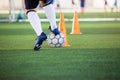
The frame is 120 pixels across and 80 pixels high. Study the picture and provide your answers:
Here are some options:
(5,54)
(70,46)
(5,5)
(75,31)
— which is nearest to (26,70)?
(5,54)

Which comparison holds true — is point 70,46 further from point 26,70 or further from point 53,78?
point 53,78

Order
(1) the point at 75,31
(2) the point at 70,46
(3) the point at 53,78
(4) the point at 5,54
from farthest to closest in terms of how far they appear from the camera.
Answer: (1) the point at 75,31 < (2) the point at 70,46 < (4) the point at 5,54 < (3) the point at 53,78

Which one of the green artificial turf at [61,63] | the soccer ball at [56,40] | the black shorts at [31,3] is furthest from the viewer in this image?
the soccer ball at [56,40]

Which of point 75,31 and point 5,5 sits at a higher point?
point 75,31

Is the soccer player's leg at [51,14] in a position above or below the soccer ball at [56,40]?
above

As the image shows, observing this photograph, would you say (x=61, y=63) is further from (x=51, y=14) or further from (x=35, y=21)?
(x=51, y=14)

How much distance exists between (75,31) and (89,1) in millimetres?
34026

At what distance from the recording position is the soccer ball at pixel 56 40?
10.1m

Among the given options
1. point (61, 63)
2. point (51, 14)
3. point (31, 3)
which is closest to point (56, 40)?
point (51, 14)

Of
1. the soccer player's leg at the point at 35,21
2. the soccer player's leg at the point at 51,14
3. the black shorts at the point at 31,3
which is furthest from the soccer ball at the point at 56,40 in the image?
the black shorts at the point at 31,3

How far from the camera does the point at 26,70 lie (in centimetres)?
702

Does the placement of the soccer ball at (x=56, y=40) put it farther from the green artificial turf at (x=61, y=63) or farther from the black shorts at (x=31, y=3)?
the black shorts at (x=31, y=3)

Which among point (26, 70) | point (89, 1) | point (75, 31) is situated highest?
point (26, 70)

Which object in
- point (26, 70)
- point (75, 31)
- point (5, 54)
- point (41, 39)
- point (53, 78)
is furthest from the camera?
point (75, 31)
